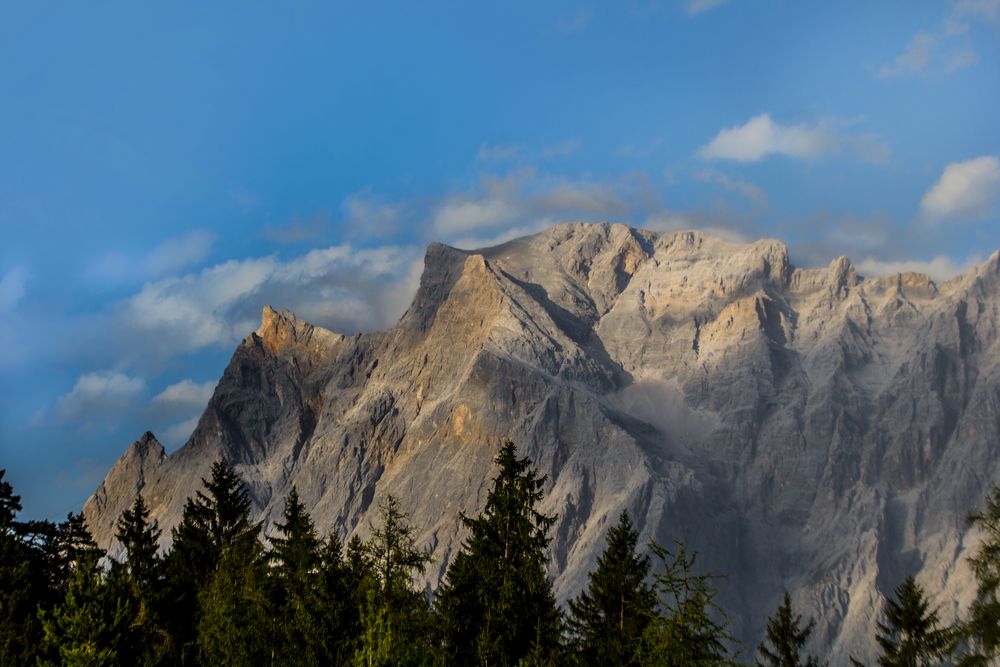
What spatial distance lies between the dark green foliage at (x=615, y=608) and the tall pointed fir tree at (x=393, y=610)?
7825 millimetres

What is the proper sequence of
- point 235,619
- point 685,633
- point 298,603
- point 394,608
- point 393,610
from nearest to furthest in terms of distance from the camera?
point 685,633, point 393,610, point 394,608, point 298,603, point 235,619

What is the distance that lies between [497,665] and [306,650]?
786 cm

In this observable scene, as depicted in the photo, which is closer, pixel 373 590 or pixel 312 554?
pixel 373 590

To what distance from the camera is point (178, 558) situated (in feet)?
286

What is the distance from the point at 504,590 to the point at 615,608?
15.6 meters

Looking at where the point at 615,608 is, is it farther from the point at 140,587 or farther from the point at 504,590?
the point at 140,587

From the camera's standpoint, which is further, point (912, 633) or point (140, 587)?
point (140, 587)

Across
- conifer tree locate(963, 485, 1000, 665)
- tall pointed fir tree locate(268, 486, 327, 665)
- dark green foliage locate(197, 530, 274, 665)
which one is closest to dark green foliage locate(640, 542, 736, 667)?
conifer tree locate(963, 485, 1000, 665)

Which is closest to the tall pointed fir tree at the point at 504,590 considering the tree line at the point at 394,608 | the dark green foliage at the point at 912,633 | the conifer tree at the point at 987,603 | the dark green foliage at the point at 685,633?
the tree line at the point at 394,608

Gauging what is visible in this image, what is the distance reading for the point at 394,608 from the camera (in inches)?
2292

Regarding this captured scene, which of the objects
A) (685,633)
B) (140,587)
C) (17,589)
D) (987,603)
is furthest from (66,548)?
(987,603)

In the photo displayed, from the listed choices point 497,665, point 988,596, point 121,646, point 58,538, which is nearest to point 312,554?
point 497,665

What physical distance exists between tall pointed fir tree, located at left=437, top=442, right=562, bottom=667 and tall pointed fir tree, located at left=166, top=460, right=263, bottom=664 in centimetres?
1293

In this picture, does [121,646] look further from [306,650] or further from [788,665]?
[788,665]
